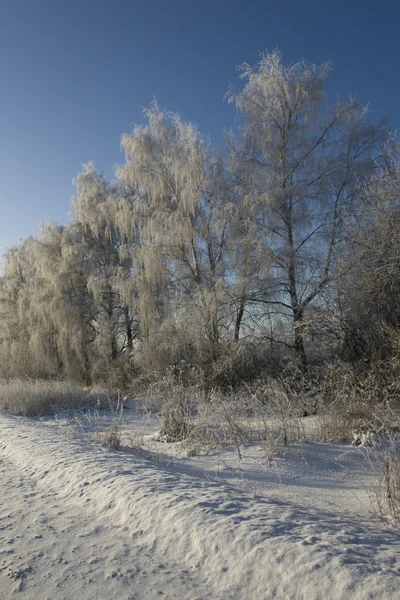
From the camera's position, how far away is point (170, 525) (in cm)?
319

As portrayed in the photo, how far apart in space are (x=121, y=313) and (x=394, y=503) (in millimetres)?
17489

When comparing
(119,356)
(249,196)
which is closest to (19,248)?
(119,356)

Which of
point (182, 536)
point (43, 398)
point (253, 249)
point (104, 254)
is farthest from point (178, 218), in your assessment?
point (182, 536)

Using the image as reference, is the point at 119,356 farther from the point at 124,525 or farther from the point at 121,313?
the point at 124,525

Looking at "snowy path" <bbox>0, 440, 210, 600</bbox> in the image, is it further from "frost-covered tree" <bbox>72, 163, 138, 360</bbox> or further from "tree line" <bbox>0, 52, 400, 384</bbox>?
"frost-covered tree" <bbox>72, 163, 138, 360</bbox>

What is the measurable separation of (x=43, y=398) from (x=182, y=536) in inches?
435

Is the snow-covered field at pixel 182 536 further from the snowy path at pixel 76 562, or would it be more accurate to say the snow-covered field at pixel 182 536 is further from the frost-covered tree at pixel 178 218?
the frost-covered tree at pixel 178 218

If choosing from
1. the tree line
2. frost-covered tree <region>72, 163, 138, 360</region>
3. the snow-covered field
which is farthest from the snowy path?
frost-covered tree <region>72, 163, 138, 360</region>

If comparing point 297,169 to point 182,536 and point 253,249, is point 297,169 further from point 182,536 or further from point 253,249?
point 182,536

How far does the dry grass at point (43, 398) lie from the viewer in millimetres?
11945

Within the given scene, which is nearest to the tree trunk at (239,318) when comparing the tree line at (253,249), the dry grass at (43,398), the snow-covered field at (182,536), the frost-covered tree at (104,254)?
the tree line at (253,249)

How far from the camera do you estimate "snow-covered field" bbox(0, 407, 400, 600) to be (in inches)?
96.6

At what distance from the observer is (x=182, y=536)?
3.04 m

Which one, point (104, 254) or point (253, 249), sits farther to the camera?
point (104, 254)
